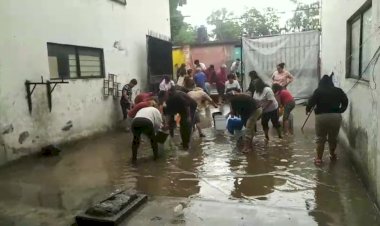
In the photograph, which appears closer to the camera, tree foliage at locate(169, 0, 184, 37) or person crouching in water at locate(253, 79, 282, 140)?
person crouching in water at locate(253, 79, 282, 140)

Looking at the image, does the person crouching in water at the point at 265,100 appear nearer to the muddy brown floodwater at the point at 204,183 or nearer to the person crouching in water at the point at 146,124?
the muddy brown floodwater at the point at 204,183

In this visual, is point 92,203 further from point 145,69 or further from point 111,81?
point 145,69

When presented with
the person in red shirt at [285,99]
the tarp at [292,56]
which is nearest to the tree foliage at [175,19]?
the tarp at [292,56]

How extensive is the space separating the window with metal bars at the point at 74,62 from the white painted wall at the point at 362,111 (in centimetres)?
632

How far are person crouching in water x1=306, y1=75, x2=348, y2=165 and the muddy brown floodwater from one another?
0.62m

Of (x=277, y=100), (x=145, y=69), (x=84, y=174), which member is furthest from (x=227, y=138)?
(x=145, y=69)

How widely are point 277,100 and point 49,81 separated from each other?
534 centimetres

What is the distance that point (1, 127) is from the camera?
22.3 ft

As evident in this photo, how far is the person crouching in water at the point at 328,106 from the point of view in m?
5.89

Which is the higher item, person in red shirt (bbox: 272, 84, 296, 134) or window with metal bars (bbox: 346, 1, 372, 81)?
window with metal bars (bbox: 346, 1, 372, 81)

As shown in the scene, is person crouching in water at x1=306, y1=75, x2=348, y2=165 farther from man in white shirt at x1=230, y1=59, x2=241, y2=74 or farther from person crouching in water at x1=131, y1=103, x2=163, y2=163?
man in white shirt at x1=230, y1=59, x2=241, y2=74

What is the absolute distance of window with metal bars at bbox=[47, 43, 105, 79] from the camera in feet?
27.8

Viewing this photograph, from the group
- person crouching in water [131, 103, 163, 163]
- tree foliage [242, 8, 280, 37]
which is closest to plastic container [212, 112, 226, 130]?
person crouching in water [131, 103, 163, 163]

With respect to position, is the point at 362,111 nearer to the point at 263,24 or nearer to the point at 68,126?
the point at 68,126
